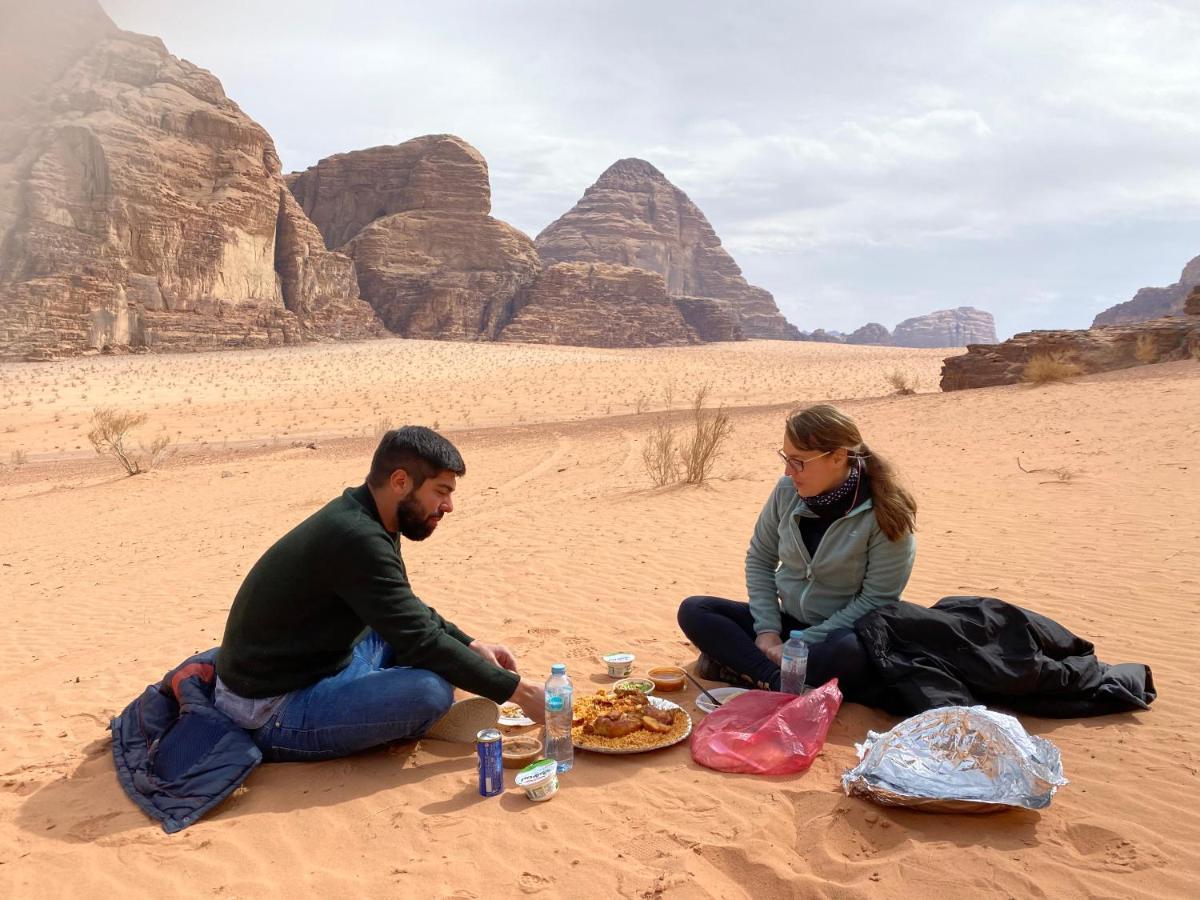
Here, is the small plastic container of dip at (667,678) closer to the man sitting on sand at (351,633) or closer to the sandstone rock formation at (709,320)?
the man sitting on sand at (351,633)

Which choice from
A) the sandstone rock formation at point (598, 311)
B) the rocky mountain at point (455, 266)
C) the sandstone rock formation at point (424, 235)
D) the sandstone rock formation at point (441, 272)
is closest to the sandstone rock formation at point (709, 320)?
the rocky mountain at point (455, 266)

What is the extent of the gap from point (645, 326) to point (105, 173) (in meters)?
53.2

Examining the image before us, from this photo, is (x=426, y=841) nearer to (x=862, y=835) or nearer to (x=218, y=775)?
(x=218, y=775)

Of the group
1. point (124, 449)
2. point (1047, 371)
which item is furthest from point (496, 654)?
point (1047, 371)

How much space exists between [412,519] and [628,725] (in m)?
1.28

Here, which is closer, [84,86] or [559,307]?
[84,86]

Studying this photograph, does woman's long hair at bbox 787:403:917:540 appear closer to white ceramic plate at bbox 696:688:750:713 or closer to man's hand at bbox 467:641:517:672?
white ceramic plate at bbox 696:688:750:713

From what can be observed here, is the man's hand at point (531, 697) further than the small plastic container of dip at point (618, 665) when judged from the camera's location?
No

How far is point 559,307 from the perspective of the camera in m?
83.2

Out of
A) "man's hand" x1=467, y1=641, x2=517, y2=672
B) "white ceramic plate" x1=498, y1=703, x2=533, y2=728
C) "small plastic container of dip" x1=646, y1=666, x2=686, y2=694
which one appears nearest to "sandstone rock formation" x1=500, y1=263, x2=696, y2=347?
"small plastic container of dip" x1=646, y1=666, x2=686, y2=694

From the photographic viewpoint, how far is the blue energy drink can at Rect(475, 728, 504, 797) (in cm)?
304

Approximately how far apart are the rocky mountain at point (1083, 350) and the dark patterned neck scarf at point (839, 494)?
1927 centimetres

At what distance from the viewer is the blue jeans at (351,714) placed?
3.23 metres

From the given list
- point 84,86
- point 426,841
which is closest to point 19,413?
point 426,841
